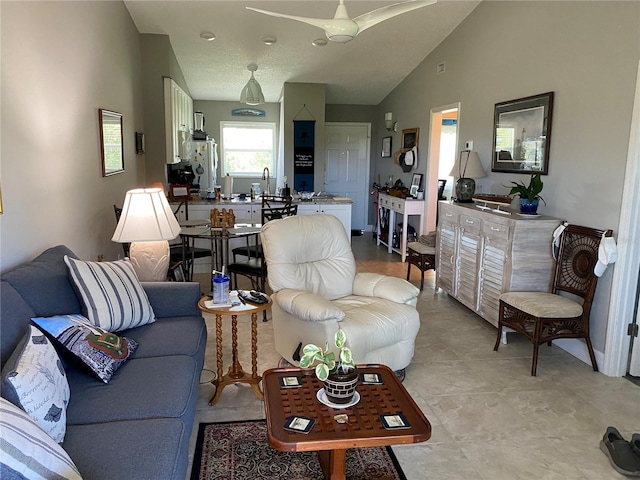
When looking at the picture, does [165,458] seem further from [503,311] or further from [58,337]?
[503,311]

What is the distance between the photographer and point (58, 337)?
193cm

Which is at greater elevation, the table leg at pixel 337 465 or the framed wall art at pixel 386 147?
the framed wall art at pixel 386 147

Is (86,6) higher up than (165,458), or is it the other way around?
(86,6)

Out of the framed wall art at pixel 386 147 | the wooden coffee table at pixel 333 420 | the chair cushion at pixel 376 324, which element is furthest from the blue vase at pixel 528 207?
the framed wall art at pixel 386 147

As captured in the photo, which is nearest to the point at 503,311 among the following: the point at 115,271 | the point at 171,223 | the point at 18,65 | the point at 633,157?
the point at 633,157

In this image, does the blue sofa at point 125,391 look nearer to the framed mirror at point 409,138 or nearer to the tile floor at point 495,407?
the tile floor at point 495,407

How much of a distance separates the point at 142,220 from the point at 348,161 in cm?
621

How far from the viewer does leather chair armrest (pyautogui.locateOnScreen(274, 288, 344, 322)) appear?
2.70m

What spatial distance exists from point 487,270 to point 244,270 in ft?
6.95

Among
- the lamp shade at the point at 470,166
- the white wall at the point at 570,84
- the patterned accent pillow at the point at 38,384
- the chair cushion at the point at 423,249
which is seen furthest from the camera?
the chair cushion at the point at 423,249

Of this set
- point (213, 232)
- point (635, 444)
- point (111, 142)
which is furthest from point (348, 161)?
point (635, 444)

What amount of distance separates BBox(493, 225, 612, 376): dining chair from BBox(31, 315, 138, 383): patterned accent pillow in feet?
8.58

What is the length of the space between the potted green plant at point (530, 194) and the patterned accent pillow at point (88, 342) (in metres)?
3.08

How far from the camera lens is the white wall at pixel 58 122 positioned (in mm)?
2309
